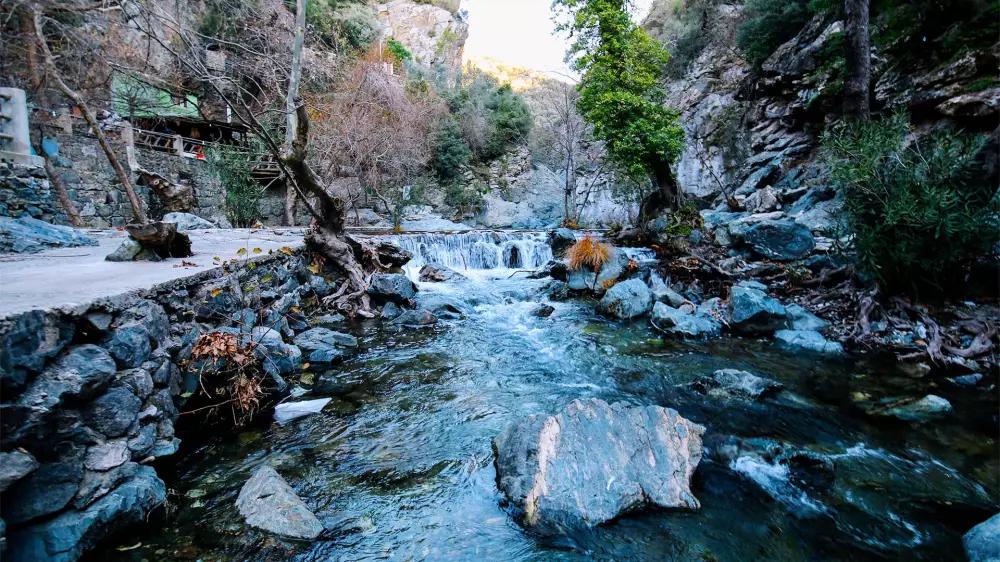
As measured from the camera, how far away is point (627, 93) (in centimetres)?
1091

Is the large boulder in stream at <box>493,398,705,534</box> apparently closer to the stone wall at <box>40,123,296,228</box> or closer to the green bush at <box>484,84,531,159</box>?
the stone wall at <box>40,123,296,228</box>

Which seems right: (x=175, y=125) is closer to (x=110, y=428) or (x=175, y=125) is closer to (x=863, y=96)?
(x=110, y=428)

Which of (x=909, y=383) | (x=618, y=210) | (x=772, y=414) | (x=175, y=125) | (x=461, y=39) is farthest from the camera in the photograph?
(x=461, y=39)

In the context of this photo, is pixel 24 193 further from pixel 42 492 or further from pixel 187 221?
pixel 42 492

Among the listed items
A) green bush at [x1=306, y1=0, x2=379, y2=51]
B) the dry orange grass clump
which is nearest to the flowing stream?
the dry orange grass clump

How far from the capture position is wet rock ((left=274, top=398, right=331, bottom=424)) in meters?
3.62

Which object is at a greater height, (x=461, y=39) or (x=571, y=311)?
(x=461, y=39)

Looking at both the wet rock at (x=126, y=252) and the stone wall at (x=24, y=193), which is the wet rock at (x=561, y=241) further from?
the stone wall at (x=24, y=193)

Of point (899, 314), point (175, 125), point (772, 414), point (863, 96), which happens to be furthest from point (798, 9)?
point (175, 125)

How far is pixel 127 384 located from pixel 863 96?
452 inches

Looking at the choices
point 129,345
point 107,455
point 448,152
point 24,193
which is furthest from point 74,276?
point 448,152

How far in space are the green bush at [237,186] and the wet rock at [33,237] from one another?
8.49 meters

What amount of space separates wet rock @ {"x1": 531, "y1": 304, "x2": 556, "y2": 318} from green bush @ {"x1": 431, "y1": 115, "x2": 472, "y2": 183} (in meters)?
→ 18.8

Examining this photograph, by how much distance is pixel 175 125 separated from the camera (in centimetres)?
2205
